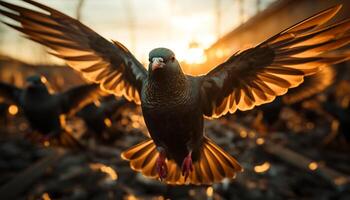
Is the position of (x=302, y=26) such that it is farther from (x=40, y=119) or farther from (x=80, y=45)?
(x=40, y=119)

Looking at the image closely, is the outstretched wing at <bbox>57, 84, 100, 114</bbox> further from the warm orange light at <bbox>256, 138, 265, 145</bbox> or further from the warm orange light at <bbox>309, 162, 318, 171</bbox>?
the warm orange light at <bbox>256, 138, 265, 145</bbox>

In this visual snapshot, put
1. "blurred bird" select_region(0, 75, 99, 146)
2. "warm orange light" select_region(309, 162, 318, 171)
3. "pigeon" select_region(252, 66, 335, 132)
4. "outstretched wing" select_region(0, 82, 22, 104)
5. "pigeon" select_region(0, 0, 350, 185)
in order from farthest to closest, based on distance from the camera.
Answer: "pigeon" select_region(252, 66, 335, 132), "outstretched wing" select_region(0, 82, 22, 104), "warm orange light" select_region(309, 162, 318, 171), "blurred bird" select_region(0, 75, 99, 146), "pigeon" select_region(0, 0, 350, 185)

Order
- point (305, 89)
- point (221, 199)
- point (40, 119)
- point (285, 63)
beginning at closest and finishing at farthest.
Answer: point (285, 63) < point (221, 199) < point (40, 119) < point (305, 89)

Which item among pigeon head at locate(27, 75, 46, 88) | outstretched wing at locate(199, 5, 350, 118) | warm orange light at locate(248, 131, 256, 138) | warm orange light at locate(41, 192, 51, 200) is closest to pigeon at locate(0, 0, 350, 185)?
outstretched wing at locate(199, 5, 350, 118)

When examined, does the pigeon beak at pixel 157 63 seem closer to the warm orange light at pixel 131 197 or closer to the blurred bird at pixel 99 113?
the warm orange light at pixel 131 197

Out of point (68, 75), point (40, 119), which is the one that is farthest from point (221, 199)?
point (68, 75)

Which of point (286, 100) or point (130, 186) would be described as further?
point (286, 100)

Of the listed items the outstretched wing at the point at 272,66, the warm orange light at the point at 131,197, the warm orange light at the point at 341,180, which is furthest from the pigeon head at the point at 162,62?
the warm orange light at the point at 341,180

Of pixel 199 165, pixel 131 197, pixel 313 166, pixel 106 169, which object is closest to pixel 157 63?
pixel 199 165
